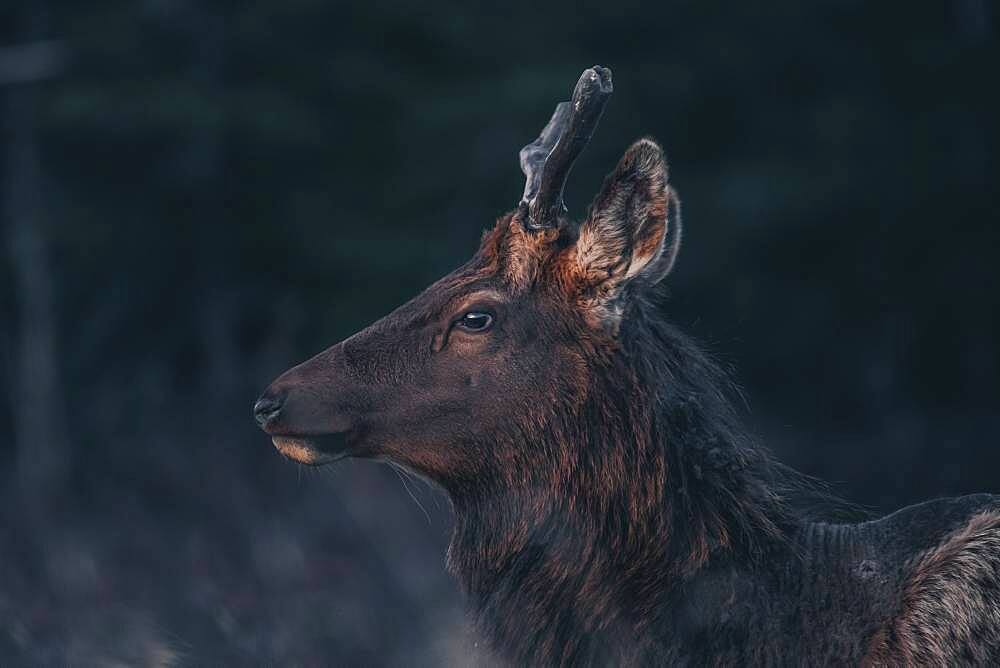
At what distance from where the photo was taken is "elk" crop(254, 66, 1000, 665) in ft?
13.6

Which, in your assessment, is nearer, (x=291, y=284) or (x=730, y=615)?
(x=730, y=615)

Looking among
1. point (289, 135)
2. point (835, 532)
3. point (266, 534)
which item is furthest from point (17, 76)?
point (835, 532)

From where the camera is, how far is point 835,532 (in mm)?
4422

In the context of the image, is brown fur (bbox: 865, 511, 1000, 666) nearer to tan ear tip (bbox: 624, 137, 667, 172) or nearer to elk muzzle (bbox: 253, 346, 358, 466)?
tan ear tip (bbox: 624, 137, 667, 172)

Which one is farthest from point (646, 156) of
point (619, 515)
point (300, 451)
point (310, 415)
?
point (300, 451)

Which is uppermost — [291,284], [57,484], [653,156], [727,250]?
[653,156]

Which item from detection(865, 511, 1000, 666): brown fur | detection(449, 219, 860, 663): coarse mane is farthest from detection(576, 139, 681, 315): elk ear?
detection(865, 511, 1000, 666): brown fur

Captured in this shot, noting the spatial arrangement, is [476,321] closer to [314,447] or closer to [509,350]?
[509,350]

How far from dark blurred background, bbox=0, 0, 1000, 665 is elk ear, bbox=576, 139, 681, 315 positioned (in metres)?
9.65

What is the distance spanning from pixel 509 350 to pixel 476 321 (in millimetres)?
156

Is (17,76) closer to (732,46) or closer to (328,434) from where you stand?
(732,46)

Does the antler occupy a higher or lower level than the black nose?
higher

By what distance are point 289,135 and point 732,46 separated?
16.9 ft

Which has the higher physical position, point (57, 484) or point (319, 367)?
point (319, 367)
